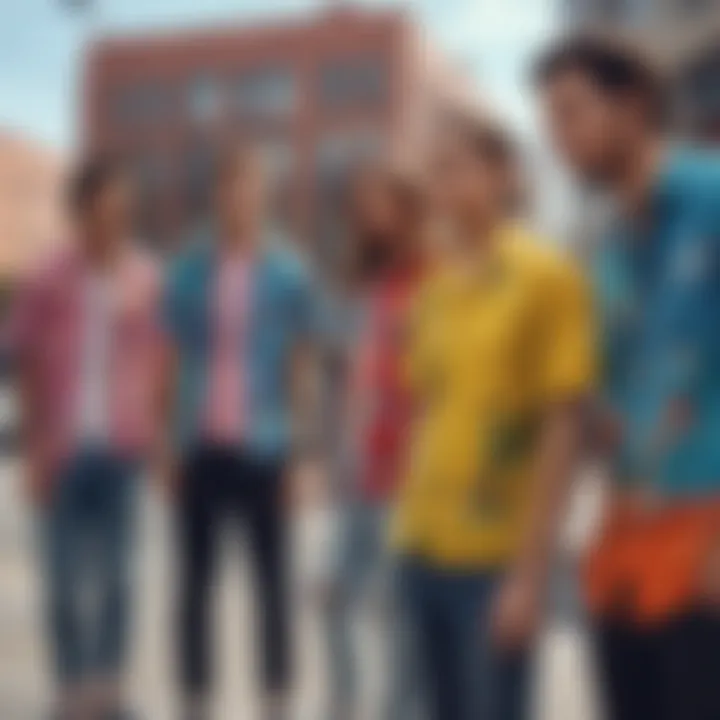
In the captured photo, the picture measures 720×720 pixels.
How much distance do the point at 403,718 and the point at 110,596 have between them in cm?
29

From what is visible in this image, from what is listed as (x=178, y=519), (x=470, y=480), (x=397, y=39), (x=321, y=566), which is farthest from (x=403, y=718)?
(x=397, y=39)

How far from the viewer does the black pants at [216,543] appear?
1.20 m

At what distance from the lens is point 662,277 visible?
75 centimetres

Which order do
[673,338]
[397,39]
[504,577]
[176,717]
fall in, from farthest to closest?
[176,717] → [397,39] → [504,577] → [673,338]

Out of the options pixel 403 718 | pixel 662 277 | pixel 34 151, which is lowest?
pixel 403 718

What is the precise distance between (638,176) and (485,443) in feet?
0.72

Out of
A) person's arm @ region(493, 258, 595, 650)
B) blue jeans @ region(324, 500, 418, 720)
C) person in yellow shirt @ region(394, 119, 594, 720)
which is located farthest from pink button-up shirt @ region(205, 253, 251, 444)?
person's arm @ region(493, 258, 595, 650)

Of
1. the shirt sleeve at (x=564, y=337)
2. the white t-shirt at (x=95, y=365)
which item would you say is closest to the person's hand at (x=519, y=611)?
the shirt sleeve at (x=564, y=337)

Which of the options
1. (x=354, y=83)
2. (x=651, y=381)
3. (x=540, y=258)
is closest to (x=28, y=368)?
(x=354, y=83)

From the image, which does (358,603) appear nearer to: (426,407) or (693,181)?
(426,407)

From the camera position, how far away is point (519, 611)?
2.84ft

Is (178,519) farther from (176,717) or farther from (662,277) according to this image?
(662,277)

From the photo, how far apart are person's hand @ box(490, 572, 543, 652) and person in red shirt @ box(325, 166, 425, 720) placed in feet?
0.60

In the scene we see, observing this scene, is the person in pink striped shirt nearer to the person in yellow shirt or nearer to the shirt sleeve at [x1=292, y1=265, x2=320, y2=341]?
the shirt sleeve at [x1=292, y1=265, x2=320, y2=341]
